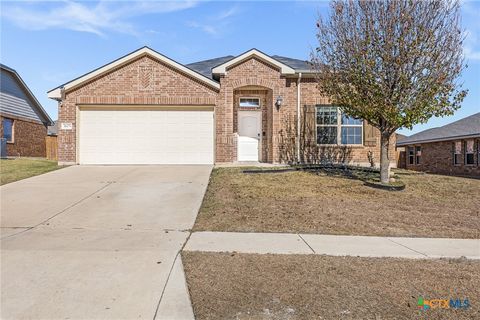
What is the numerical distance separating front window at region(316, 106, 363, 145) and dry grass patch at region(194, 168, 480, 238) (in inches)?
138

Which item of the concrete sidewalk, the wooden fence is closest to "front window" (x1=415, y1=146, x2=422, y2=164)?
the concrete sidewalk

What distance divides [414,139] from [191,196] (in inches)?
885

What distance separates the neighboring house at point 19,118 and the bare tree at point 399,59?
1907 centimetres

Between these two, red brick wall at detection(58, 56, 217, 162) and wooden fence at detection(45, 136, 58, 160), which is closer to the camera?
red brick wall at detection(58, 56, 217, 162)

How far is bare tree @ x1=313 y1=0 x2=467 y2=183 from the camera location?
30.7 feet

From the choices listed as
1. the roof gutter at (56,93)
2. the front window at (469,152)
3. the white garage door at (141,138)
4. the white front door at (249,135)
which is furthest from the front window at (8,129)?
the front window at (469,152)

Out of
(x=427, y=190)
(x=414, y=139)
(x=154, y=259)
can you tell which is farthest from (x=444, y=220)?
(x=414, y=139)

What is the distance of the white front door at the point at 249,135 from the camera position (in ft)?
48.1

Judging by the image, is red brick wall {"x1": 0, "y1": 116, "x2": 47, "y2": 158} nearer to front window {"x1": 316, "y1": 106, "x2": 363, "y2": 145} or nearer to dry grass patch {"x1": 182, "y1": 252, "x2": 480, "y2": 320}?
front window {"x1": 316, "y1": 106, "x2": 363, "y2": 145}

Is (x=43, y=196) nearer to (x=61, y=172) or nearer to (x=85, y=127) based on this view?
(x=61, y=172)

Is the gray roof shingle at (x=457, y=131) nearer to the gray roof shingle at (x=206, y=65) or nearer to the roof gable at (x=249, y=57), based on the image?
the roof gable at (x=249, y=57)

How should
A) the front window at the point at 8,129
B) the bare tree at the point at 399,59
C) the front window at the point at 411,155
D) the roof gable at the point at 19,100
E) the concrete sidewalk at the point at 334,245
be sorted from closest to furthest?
the concrete sidewalk at the point at 334,245, the bare tree at the point at 399,59, the front window at the point at 8,129, the roof gable at the point at 19,100, the front window at the point at 411,155

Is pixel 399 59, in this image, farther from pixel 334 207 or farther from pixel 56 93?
pixel 56 93

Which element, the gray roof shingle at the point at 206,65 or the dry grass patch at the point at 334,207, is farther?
the gray roof shingle at the point at 206,65
